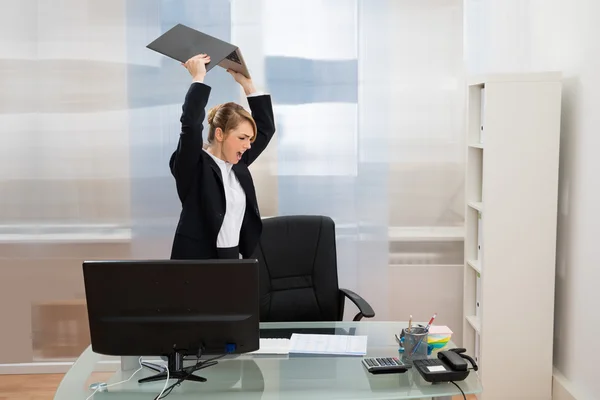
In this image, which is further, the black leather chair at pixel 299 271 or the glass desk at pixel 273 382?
the black leather chair at pixel 299 271

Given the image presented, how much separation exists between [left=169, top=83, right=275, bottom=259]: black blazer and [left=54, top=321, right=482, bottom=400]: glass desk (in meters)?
0.68

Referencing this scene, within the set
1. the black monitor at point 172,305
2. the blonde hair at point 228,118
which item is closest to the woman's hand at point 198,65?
the blonde hair at point 228,118

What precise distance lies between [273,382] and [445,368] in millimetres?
526

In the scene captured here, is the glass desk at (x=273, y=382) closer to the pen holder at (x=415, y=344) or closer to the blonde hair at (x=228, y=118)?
the pen holder at (x=415, y=344)

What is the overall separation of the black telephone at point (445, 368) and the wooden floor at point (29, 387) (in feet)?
5.78

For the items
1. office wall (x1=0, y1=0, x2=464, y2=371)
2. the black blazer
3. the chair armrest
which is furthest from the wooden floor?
the black blazer

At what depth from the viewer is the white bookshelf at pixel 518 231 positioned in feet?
11.7

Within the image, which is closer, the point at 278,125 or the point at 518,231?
the point at 518,231

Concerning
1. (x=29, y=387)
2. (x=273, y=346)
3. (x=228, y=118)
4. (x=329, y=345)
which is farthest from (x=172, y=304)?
(x=29, y=387)

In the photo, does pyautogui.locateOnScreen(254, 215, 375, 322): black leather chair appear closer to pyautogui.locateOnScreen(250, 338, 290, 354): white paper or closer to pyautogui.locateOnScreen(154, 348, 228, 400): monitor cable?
pyautogui.locateOnScreen(250, 338, 290, 354): white paper

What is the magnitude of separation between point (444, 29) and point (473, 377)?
2354 millimetres

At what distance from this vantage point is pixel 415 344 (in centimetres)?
238

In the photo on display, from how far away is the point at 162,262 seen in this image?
6.84ft

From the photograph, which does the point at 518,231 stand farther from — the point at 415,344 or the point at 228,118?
the point at 228,118
